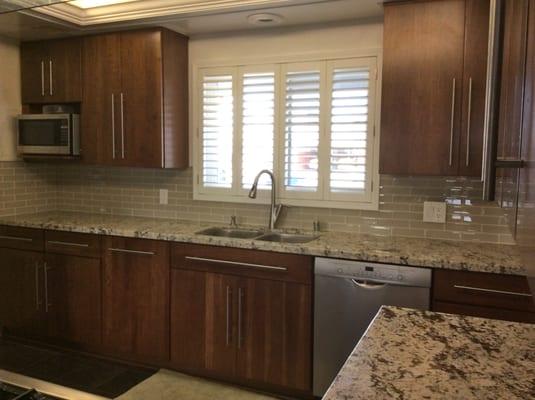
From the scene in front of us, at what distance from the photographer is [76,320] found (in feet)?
11.2

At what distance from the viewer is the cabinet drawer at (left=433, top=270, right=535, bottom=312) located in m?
2.29

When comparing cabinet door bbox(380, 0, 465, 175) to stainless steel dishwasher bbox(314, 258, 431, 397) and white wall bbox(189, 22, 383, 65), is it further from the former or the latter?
stainless steel dishwasher bbox(314, 258, 431, 397)

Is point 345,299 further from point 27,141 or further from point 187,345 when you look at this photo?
point 27,141

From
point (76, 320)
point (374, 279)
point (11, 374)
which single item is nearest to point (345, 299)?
point (374, 279)

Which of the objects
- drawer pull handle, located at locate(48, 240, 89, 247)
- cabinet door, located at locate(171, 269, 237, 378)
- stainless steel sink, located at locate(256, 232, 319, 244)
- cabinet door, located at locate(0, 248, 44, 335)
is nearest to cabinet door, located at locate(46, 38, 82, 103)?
drawer pull handle, located at locate(48, 240, 89, 247)

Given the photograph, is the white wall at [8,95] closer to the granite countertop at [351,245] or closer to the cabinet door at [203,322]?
the granite countertop at [351,245]

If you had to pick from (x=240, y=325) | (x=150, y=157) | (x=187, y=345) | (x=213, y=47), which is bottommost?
(x=187, y=345)

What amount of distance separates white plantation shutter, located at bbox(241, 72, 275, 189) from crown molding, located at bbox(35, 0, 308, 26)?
584mm

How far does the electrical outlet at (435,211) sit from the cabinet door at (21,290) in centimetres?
272

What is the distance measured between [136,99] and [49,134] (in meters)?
0.81

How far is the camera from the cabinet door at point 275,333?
2748 millimetres

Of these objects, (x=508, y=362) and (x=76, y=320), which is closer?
(x=508, y=362)

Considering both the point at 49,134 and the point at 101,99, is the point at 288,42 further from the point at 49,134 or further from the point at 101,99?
the point at 49,134

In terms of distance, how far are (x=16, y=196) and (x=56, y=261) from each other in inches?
33.4
